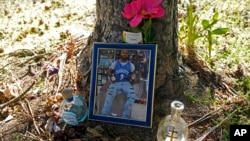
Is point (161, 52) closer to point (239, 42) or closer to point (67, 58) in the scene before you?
point (67, 58)

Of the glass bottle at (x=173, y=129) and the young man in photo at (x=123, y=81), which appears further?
the young man in photo at (x=123, y=81)

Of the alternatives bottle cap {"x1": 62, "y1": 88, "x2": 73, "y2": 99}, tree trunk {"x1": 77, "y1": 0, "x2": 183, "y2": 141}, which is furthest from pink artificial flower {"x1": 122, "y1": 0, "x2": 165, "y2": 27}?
bottle cap {"x1": 62, "y1": 88, "x2": 73, "y2": 99}

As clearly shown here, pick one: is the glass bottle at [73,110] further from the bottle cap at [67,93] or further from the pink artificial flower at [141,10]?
the pink artificial flower at [141,10]

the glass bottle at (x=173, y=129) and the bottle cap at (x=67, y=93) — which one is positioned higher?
the bottle cap at (x=67, y=93)

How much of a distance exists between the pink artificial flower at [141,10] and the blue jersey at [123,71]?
6.8 inches

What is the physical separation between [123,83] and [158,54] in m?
0.20

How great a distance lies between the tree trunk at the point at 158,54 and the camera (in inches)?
59.3

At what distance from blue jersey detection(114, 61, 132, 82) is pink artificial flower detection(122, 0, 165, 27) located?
0.17 meters

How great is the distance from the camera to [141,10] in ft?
4.60

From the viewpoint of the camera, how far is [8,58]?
214 centimetres

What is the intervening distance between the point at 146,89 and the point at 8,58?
1.04 m

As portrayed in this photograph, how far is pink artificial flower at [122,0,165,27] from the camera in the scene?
139 cm

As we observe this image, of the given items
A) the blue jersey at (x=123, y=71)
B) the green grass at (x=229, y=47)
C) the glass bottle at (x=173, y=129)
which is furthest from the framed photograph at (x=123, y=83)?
the green grass at (x=229, y=47)

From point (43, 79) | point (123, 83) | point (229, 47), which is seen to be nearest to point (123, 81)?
point (123, 83)
